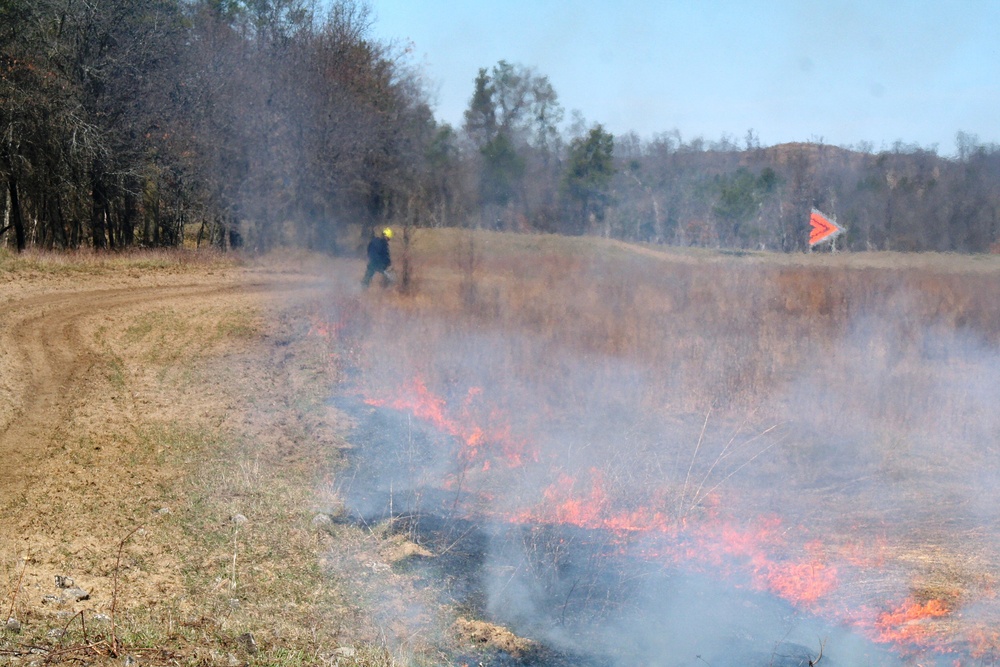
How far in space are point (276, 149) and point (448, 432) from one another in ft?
63.8

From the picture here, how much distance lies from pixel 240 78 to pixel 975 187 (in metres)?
27.8

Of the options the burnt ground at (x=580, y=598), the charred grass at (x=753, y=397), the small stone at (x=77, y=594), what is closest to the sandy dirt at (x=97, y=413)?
the small stone at (x=77, y=594)

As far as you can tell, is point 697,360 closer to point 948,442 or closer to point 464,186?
point 948,442

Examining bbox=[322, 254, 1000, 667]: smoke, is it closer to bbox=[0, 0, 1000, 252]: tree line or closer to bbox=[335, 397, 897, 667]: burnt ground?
bbox=[335, 397, 897, 667]: burnt ground

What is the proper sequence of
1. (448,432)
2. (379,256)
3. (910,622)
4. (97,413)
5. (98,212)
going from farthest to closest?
1. (98,212)
2. (379,256)
3. (448,432)
4. (97,413)
5. (910,622)

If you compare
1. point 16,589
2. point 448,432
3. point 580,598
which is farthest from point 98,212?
point 580,598

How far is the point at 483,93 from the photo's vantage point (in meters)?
50.1

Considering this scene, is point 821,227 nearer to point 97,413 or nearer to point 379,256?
point 379,256

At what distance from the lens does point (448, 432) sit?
1232 centimetres

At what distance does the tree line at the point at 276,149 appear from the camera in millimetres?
23703

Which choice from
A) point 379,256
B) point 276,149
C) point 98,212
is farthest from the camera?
point 276,149

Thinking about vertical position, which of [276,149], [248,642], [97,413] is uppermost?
[276,149]

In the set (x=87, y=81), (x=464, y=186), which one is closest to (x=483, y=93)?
(x=464, y=186)

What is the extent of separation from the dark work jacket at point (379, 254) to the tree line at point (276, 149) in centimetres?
403
